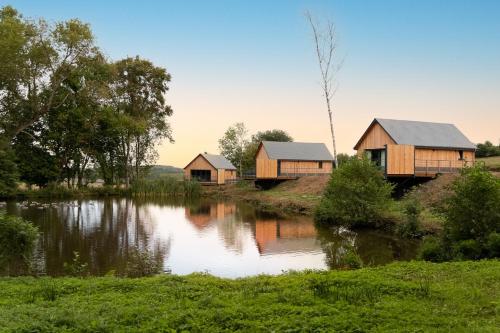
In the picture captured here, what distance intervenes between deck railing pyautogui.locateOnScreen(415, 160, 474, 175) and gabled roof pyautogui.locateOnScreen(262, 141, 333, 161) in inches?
701

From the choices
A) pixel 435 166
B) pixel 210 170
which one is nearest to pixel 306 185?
pixel 435 166

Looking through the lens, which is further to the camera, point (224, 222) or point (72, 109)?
point (72, 109)

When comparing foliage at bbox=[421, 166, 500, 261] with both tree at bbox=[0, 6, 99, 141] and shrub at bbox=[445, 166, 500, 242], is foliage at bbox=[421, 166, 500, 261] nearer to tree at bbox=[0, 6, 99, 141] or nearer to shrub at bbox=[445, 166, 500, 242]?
shrub at bbox=[445, 166, 500, 242]

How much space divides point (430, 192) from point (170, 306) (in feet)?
78.6

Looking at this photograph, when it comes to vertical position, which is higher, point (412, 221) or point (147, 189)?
point (147, 189)

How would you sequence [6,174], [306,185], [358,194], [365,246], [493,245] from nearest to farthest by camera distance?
[493,245]
[365,246]
[358,194]
[6,174]
[306,185]

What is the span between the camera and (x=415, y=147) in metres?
31.6

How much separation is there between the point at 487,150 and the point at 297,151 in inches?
822

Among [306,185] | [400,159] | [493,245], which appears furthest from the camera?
[306,185]

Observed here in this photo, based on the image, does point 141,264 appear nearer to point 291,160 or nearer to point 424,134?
point 424,134

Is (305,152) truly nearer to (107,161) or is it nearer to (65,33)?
(107,161)

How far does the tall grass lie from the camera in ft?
156

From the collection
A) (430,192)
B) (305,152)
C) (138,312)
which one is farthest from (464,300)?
(305,152)

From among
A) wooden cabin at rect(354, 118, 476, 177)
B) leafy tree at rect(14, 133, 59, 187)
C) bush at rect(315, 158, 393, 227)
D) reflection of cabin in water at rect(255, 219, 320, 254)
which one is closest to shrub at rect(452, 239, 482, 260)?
reflection of cabin in water at rect(255, 219, 320, 254)
